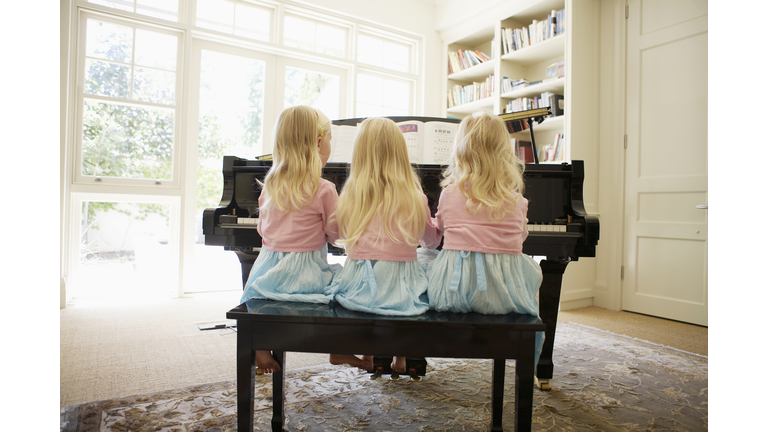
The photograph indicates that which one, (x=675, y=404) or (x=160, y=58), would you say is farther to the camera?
(x=160, y=58)

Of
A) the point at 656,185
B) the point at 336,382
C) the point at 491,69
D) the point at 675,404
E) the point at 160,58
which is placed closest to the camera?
the point at 675,404

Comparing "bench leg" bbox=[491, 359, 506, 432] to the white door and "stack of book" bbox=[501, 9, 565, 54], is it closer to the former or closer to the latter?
the white door

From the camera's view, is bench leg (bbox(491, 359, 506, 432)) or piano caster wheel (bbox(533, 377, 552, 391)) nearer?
bench leg (bbox(491, 359, 506, 432))

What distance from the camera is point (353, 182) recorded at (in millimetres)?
1461

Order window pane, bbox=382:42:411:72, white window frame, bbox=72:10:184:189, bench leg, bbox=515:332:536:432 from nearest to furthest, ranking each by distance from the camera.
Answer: bench leg, bbox=515:332:536:432, white window frame, bbox=72:10:184:189, window pane, bbox=382:42:411:72

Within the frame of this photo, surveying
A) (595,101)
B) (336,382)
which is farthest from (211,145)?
(595,101)

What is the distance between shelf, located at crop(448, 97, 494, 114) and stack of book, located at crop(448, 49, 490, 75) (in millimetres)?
400

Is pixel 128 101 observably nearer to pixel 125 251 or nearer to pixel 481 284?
pixel 125 251

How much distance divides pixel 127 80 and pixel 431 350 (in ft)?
11.6

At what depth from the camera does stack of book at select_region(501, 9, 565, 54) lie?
367cm

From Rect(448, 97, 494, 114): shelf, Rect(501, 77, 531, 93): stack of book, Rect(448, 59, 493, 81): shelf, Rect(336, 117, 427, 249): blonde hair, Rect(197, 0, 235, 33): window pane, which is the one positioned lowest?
Rect(336, 117, 427, 249): blonde hair

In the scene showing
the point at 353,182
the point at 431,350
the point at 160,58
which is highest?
the point at 160,58

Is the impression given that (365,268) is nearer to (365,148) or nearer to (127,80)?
(365,148)

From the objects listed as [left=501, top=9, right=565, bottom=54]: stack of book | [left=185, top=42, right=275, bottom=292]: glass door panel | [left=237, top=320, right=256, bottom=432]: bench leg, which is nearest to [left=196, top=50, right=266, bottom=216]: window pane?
[left=185, top=42, right=275, bottom=292]: glass door panel
